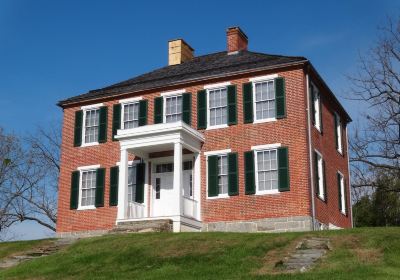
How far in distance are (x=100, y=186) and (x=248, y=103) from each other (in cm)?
728

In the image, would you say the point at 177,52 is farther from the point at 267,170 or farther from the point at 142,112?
the point at 267,170

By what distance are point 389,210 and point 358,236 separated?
Answer: 2143 cm

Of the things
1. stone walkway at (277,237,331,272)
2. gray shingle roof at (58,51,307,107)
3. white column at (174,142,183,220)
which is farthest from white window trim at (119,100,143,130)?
stone walkway at (277,237,331,272)

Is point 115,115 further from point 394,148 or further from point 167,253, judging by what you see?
point 394,148

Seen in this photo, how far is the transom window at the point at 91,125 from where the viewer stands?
28277mm

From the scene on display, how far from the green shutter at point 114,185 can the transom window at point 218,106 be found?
14.9ft

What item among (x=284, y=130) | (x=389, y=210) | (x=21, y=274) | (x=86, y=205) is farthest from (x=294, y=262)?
(x=389, y=210)

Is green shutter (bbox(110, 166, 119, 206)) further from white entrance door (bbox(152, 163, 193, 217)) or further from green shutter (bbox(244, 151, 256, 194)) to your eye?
green shutter (bbox(244, 151, 256, 194))

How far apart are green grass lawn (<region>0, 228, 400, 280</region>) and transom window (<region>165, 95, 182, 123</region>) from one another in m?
7.27

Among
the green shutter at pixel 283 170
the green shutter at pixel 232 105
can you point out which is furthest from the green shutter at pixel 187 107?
the green shutter at pixel 283 170

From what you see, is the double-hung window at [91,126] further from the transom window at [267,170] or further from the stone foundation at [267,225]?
the transom window at [267,170]

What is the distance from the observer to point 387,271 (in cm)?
1410

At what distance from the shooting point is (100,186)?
27.3 meters

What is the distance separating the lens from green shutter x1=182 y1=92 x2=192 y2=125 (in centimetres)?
2634
